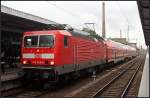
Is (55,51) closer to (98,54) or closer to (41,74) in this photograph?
(41,74)

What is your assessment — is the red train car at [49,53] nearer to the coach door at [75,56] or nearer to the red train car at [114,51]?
the coach door at [75,56]

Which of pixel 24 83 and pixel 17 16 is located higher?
pixel 17 16

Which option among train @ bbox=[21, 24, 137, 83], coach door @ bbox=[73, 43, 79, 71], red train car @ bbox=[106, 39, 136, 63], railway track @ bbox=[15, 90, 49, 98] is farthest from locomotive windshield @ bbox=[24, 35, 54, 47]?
red train car @ bbox=[106, 39, 136, 63]

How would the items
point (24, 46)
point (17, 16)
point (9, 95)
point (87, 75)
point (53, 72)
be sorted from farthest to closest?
1. point (87, 75)
2. point (17, 16)
3. point (24, 46)
4. point (53, 72)
5. point (9, 95)

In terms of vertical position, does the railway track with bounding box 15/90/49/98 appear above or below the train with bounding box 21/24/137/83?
below

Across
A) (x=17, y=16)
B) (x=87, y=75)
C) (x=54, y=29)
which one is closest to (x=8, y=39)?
(x=87, y=75)

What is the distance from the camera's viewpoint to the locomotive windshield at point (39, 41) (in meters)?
16.4

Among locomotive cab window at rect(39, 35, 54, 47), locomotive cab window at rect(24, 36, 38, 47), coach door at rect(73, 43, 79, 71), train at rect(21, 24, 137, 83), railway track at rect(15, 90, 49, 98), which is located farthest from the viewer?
coach door at rect(73, 43, 79, 71)

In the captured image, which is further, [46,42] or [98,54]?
[98,54]

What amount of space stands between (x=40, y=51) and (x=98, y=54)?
10.5m

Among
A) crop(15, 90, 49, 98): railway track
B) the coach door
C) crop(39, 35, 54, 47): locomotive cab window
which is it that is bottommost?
crop(15, 90, 49, 98): railway track

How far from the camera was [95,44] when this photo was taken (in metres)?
25.0

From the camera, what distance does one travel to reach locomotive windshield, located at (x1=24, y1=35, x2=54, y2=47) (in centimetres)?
1636

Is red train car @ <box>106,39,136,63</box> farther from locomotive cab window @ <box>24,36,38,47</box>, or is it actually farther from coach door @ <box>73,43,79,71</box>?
locomotive cab window @ <box>24,36,38,47</box>
